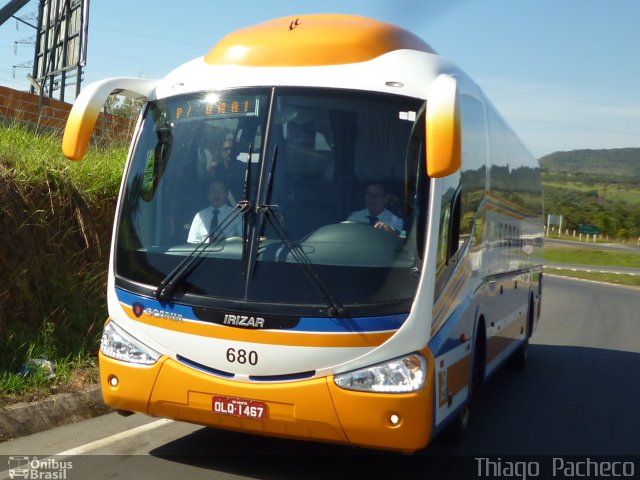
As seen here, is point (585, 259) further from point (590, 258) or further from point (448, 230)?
point (448, 230)

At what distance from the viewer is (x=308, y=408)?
5.00m

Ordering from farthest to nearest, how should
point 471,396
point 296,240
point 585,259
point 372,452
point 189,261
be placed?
point 585,259 → point 471,396 → point 372,452 → point 189,261 → point 296,240

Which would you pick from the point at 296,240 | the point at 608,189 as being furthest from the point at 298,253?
the point at 608,189

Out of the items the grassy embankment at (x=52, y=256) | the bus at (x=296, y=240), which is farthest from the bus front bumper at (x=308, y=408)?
the grassy embankment at (x=52, y=256)

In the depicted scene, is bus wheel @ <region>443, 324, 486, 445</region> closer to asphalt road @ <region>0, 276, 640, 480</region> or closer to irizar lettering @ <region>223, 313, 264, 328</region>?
asphalt road @ <region>0, 276, 640, 480</region>

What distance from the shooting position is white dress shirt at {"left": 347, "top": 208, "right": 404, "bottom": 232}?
5.36m

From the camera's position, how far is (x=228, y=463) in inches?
227

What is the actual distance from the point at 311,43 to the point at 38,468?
3.31 meters

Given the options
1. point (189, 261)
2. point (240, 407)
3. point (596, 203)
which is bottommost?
point (240, 407)

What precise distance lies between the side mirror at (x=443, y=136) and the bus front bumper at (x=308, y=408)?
1.20 m

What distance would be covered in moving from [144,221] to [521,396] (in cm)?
501

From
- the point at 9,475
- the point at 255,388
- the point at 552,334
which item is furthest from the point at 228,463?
the point at 552,334

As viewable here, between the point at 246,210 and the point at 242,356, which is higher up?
the point at 246,210

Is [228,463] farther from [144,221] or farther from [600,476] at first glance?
[600,476]
